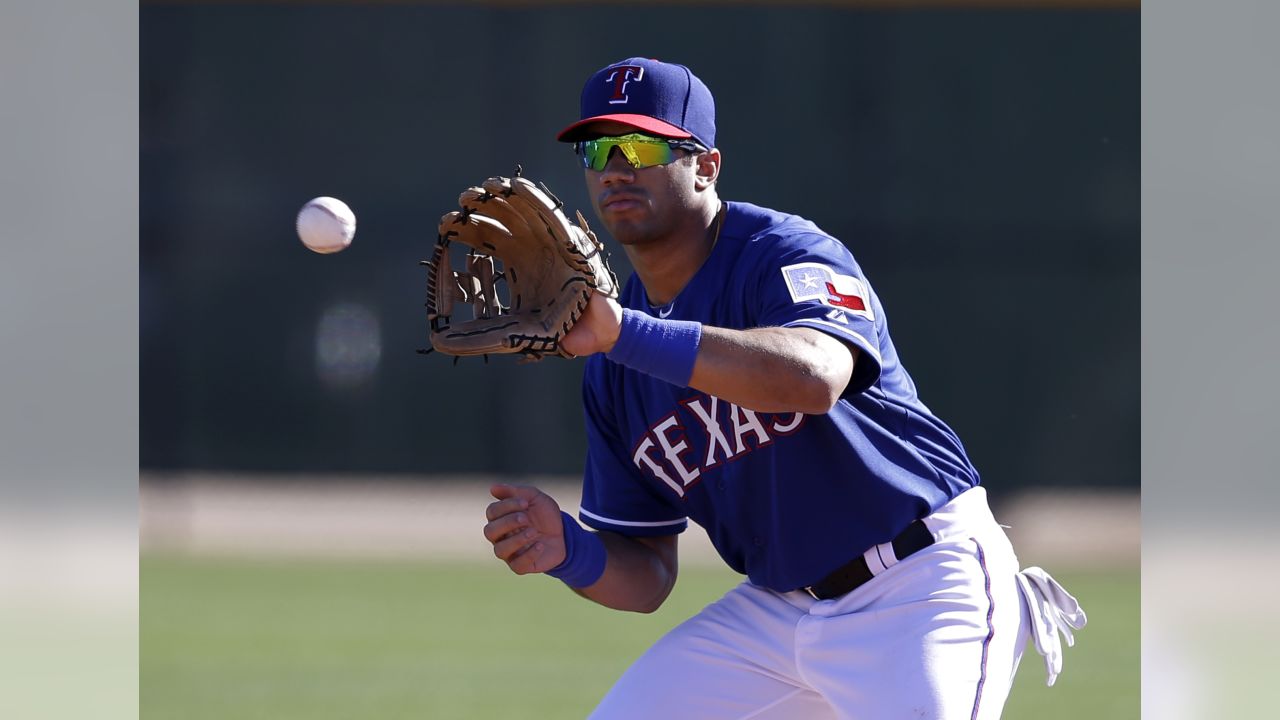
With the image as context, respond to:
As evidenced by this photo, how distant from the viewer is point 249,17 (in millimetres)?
7844

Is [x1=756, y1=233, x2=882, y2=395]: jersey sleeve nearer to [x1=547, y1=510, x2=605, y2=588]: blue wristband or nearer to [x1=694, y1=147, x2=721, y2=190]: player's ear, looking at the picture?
[x1=694, y1=147, x2=721, y2=190]: player's ear

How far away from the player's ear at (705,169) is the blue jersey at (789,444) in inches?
2.5

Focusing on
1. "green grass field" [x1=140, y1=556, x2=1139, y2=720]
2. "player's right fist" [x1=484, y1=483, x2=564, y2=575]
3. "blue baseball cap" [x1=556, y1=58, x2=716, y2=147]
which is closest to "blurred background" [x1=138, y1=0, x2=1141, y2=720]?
"green grass field" [x1=140, y1=556, x2=1139, y2=720]

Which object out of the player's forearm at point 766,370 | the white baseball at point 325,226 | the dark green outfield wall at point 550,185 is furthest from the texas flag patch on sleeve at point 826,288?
the dark green outfield wall at point 550,185

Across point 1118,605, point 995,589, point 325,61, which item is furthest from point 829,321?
point 325,61

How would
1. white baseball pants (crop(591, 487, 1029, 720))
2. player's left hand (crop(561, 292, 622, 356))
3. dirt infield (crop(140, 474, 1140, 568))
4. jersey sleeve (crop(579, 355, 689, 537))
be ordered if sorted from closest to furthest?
1. player's left hand (crop(561, 292, 622, 356))
2. white baseball pants (crop(591, 487, 1029, 720))
3. jersey sleeve (crop(579, 355, 689, 537))
4. dirt infield (crop(140, 474, 1140, 568))

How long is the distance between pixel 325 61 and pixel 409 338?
161cm

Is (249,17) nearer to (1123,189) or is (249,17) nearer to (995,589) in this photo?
(1123,189)

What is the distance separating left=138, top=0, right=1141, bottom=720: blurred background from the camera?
7270 mm

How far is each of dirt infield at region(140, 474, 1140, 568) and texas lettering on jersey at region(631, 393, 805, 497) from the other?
4410 millimetres

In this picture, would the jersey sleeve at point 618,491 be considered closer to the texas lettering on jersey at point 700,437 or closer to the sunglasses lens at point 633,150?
the texas lettering on jersey at point 700,437

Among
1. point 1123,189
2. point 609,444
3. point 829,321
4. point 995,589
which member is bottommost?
point 995,589

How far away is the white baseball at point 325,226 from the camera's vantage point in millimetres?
2695

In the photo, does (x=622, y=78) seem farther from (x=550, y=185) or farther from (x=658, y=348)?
(x=550, y=185)
